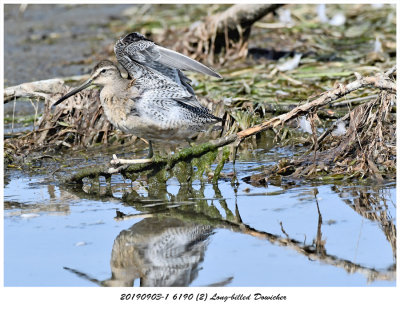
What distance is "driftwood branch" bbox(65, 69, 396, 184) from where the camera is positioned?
534cm

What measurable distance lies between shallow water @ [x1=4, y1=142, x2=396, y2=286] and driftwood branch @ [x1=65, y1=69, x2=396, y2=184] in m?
0.13

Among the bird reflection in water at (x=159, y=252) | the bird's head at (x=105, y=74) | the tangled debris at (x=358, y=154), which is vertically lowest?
the bird reflection in water at (x=159, y=252)

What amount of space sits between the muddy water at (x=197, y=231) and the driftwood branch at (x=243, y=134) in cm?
12

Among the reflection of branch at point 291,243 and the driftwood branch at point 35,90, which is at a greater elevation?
the driftwood branch at point 35,90

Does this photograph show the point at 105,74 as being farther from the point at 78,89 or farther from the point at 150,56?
the point at 150,56

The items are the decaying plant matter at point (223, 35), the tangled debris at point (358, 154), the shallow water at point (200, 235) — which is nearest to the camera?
the shallow water at point (200, 235)

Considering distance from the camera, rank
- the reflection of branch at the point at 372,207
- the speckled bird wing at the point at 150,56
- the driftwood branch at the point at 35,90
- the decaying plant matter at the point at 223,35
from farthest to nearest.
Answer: the decaying plant matter at the point at 223,35, the driftwood branch at the point at 35,90, the speckled bird wing at the point at 150,56, the reflection of branch at the point at 372,207

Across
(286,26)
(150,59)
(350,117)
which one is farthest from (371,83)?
(286,26)

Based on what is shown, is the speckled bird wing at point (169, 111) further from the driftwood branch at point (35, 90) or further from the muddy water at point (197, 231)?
the driftwood branch at point (35, 90)

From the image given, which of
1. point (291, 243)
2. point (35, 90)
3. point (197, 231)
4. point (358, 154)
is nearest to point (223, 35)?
point (35, 90)

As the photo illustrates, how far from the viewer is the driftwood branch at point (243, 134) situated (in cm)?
534

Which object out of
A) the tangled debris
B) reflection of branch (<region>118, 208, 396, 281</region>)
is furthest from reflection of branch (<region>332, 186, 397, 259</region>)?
reflection of branch (<region>118, 208, 396, 281</region>)

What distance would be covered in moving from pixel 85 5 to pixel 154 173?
9.27 m

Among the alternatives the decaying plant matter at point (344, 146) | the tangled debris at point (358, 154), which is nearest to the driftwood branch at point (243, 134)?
the decaying plant matter at point (344, 146)
